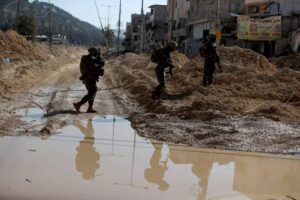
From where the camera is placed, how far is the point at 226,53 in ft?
71.6

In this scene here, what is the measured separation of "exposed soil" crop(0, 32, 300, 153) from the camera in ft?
32.7

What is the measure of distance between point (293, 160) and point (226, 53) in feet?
44.9

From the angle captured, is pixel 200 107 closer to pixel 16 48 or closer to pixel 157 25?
pixel 16 48

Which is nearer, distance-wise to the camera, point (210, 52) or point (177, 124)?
point (177, 124)

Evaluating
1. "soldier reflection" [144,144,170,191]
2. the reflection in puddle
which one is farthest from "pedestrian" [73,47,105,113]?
"soldier reflection" [144,144,170,191]

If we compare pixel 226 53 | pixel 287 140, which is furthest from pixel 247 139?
pixel 226 53

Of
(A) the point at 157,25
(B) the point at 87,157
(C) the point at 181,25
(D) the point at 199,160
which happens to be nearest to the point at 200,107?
(D) the point at 199,160

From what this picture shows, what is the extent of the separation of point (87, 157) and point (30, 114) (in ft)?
15.6

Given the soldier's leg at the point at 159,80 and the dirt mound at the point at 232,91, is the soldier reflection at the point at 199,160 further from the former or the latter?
the soldier's leg at the point at 159,80

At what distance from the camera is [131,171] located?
23.8ft

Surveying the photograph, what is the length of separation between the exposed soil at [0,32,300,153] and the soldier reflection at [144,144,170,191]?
4.37 ft

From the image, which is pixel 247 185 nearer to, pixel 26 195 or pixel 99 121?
pixel 26 195

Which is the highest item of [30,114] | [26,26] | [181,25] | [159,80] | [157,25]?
[157,25]

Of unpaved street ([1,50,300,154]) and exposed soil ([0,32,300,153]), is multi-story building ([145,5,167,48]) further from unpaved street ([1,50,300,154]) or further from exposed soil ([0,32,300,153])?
unpaved street ([1,50,300,154])
